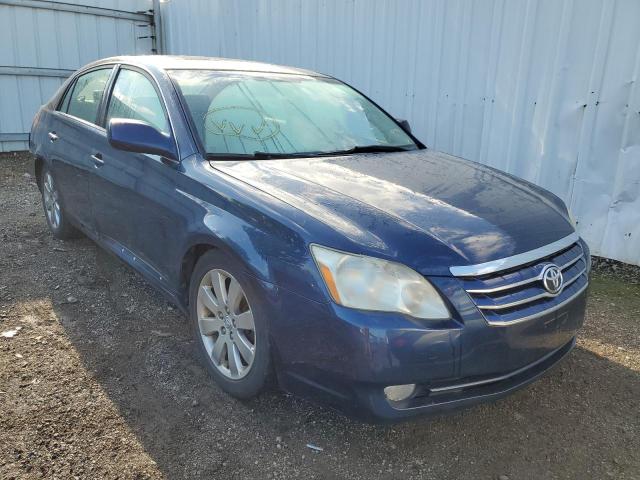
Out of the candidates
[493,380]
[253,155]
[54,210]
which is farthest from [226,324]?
[54,210]

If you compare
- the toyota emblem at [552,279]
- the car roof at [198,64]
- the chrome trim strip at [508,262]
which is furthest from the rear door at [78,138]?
the toyota emblem at [552,279]

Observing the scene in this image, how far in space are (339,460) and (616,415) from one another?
4.74 ft

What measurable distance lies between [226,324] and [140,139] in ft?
3.43

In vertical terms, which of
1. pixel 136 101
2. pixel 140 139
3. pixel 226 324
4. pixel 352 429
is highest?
pixel 136 101

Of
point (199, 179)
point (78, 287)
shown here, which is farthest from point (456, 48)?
point (78, 287)

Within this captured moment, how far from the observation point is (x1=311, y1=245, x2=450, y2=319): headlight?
1967mm

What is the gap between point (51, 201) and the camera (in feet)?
15.2

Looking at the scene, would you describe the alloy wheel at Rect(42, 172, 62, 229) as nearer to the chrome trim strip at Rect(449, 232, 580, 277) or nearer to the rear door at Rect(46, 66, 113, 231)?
the rear door at Rect(46, 66, 113, 231)

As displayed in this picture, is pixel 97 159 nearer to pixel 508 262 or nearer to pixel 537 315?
pixel 508 262

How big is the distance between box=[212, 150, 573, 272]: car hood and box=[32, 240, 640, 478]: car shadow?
0.82 meters

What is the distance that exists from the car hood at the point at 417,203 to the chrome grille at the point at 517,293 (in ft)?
A: 0.25

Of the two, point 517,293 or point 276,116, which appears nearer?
point 517,293

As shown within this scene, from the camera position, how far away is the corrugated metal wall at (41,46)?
27.5 ft

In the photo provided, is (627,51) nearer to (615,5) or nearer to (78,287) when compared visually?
(615,5)
